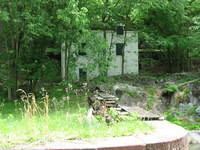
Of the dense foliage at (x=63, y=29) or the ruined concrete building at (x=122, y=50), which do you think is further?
the ruined concrete building at (x=122, y=50)

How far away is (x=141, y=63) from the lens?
23.8 m

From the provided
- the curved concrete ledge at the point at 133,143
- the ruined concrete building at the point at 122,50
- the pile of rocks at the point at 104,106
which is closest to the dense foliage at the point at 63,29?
the ruined concrete building at the point at 122,50

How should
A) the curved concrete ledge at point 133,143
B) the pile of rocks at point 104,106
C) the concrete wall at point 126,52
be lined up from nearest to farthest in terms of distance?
1. the curved concrete ledge at point 133,143
2. the pile of rocks at point 104,106
3. the concrete wall at point 126,52

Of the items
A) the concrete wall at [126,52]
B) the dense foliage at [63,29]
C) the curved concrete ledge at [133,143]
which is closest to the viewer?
the curved concrete ledge at [133,143]

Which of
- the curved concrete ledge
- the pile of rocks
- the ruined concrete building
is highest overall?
the ruined concrete building

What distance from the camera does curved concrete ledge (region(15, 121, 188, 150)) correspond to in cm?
390

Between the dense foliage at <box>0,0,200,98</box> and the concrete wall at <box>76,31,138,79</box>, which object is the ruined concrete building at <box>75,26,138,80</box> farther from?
the dense foliage at <box>0,0,200,98</box>

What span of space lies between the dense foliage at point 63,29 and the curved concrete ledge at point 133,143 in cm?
807

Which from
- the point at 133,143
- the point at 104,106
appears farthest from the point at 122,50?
the point at 133,143

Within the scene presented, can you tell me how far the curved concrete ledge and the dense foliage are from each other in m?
8.07

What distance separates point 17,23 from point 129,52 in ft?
33.8

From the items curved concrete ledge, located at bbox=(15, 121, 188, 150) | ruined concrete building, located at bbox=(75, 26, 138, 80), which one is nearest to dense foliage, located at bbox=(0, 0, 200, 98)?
ruined concrete building, located at bbox=(75, 26, 138, 80)

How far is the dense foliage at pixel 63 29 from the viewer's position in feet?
41.6

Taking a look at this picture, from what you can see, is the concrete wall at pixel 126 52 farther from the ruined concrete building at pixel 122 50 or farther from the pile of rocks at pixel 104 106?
the pile of rocks at pixel 104 106
